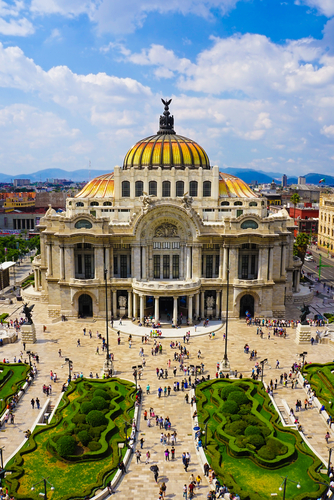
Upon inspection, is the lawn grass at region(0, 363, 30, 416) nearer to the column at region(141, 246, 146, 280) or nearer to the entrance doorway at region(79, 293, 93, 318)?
the entrance doorway at region(79, 293, 93, 318)

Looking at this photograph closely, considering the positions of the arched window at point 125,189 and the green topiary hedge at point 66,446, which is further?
the arched window at point 125,189

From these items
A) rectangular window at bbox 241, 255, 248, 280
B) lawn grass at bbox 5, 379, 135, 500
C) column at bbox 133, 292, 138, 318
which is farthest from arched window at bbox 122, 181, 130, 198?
lawn grass at bbox 5, 379, 135, 500

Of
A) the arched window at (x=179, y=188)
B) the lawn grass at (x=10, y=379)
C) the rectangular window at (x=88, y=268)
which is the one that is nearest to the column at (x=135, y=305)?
the rectangular window at (x=88, y=268)

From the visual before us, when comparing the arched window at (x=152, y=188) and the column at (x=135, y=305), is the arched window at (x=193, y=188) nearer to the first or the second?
the arched window at (x=152, y=188)

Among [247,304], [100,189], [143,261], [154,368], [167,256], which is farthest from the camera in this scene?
[100,189]

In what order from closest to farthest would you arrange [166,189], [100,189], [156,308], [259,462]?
[259,462]
[156,308]
[166,189]
[100,189]

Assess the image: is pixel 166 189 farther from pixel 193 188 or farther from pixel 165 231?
pixel 165 231

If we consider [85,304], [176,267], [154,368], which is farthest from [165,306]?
[154,368]
